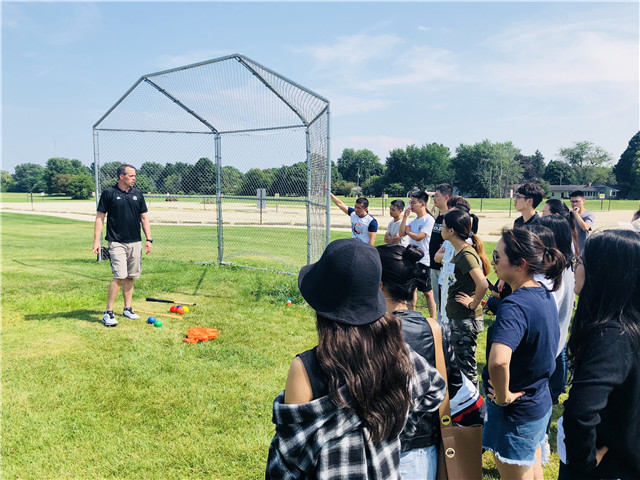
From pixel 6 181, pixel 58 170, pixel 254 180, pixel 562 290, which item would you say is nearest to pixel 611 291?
pixel 562 290

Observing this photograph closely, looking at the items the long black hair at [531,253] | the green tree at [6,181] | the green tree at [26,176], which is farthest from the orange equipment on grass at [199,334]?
the green tree at [6,181]

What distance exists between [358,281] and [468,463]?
102 centimetres

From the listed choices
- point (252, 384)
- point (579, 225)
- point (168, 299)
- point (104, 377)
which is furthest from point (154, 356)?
point (579, 225)

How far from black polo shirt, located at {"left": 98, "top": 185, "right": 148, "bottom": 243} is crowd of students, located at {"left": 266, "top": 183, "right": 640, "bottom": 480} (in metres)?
5.43

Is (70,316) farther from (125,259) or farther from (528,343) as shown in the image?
(528,343)

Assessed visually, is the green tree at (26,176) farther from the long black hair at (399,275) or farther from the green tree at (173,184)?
the long black hair at (399,275)

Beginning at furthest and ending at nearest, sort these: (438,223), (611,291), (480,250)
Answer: (438,223)
(480,250)
(611,291)

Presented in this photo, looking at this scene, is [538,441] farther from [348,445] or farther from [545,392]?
[348,445]

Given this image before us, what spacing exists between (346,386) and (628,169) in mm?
99132

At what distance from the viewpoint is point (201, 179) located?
11094mm

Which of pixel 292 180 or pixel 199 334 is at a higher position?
pixel 292 180

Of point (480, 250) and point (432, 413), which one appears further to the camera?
point (480, 250)

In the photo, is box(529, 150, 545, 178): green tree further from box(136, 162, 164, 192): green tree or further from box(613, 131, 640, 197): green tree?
box(136, 162, 164, 192): green tree

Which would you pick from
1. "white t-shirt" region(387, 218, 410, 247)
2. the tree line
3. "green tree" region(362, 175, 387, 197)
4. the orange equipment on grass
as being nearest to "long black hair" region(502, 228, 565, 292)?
the orange equipment on grass
